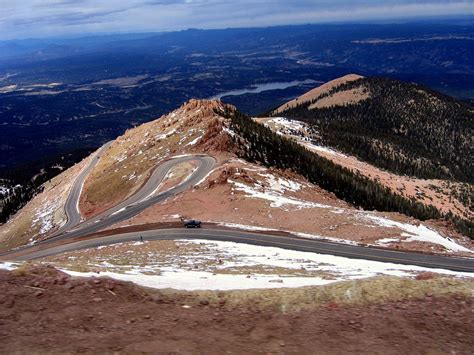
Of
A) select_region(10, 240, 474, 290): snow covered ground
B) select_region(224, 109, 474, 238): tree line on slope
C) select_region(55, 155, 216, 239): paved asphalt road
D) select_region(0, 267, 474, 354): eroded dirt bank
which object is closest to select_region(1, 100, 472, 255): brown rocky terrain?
select_region(55, 155, 216, 239): paved asphalt road

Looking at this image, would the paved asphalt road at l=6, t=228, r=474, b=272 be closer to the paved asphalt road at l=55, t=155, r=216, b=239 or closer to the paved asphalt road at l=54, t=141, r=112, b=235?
the paved asphalt road at l=55, t=155, r=216, b=239

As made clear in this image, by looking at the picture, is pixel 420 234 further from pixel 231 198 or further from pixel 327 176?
pixel 327 176

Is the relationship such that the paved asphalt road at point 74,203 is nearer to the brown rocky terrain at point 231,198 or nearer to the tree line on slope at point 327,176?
the brown rocky terrain at point 231,198

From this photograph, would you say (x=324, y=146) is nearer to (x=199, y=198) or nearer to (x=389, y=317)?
(x=199, y=198)

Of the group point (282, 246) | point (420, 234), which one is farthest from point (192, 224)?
point (420, 234)

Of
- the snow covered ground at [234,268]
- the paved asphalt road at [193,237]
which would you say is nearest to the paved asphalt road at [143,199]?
the paved asphalt road at [193,237]

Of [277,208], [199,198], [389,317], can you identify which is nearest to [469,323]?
[389,317]
